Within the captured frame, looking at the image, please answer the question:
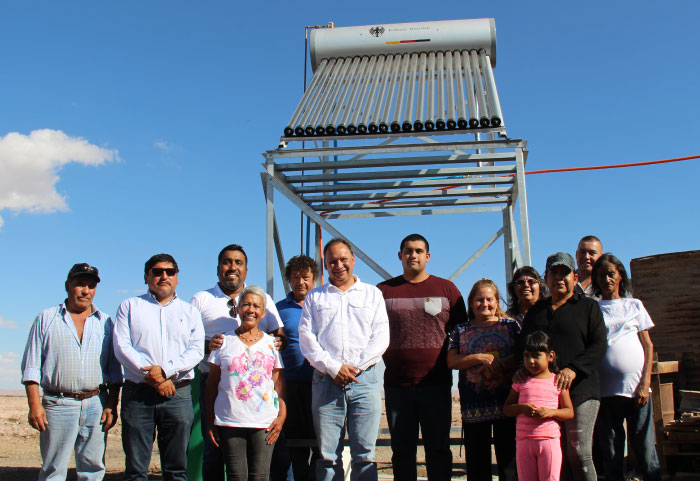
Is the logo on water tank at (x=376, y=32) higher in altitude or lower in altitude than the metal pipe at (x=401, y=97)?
higher

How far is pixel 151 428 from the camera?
433 cm

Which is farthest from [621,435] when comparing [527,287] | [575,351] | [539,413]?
[527,287]

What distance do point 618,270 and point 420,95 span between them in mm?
3319

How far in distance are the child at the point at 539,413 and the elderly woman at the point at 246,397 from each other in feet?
5.04

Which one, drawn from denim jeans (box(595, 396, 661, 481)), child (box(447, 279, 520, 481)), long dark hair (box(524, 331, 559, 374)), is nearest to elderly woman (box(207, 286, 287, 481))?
child (box(447, 279, 520, 481))

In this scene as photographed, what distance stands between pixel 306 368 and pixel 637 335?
7.92 ft

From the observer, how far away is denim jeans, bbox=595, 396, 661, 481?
14.8ft

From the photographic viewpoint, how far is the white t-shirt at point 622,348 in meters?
4.51

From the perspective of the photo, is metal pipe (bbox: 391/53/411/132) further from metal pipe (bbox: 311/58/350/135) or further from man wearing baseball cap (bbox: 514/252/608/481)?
man wearing baseball cap (bbox: 514/252/608/481)

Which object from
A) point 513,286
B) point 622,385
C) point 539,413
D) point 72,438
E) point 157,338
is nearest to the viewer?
point 539,413

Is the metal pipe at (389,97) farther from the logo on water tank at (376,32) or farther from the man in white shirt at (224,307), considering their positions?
the man in white shirt at (224,307)

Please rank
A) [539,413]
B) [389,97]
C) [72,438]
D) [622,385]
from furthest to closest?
[389,97] < [622,385] < [72,438] < [539,413]

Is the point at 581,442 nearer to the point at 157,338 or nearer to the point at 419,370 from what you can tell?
the point at 419,370

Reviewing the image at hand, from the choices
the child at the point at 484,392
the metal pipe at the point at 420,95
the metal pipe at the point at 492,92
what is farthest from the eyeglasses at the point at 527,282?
the metal pipe at the point at 420,95
